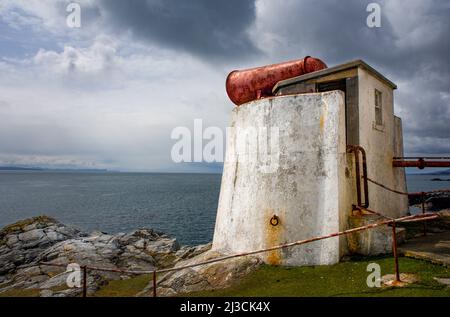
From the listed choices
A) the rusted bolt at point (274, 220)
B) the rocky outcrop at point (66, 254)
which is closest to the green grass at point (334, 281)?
the rusted bolt at point (274, 220)

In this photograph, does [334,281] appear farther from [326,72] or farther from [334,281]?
[326,72]

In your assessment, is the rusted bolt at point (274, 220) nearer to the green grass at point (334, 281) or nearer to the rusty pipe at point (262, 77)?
the green grass at point (334, 281)

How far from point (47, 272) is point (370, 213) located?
44.3ft

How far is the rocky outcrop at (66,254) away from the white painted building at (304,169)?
5.85m

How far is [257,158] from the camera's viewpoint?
405 inches

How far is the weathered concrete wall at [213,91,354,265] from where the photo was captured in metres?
9.02

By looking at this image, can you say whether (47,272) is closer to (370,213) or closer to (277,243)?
(277,243)

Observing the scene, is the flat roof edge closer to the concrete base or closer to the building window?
the building window

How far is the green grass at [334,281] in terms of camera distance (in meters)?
6.30

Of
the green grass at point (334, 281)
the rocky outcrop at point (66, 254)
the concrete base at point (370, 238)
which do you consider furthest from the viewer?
the rocky outcrop at point (66, 254)

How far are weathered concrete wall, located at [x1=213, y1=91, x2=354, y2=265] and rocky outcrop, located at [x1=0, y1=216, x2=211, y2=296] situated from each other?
6.66 meters

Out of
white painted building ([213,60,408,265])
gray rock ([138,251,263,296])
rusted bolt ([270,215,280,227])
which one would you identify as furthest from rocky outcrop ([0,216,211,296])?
rusted bolt ([270,215,280,227])

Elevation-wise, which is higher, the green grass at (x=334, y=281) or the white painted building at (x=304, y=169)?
the white painted building at (x=304, y=169)

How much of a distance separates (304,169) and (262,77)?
179 inches
